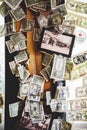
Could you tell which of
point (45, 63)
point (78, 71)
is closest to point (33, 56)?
point (45, 63)


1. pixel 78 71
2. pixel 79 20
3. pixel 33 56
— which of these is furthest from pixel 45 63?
pixel 79 20

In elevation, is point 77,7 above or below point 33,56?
above

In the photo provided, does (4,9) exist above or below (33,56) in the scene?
above

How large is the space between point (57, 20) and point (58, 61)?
21 centimetres

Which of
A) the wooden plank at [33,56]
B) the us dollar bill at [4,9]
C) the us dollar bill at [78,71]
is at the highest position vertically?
the us dollar bill at [4,9]

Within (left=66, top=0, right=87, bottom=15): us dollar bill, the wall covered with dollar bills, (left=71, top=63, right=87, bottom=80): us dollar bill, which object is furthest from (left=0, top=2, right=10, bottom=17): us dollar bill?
(left=71, top=63, right=87, bottom=80): us dollar bill

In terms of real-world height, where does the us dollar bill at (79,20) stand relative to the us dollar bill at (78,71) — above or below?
above

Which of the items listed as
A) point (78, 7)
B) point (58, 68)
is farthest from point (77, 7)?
point (58, 68)

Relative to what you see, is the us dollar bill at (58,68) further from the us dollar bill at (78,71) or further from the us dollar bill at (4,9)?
the us dollar bill at (4,9)

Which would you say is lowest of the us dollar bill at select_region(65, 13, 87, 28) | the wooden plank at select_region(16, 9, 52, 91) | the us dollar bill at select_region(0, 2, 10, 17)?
the wooden plank at select_region(16, 9, 52, 91)

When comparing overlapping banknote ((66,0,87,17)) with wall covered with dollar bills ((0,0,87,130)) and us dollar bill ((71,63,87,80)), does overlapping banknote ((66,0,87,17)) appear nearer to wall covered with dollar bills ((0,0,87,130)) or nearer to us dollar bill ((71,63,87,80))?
wall covered with dollar bills ((0,0,87,130))

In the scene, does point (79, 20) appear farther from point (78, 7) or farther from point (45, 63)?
point (45, 63)

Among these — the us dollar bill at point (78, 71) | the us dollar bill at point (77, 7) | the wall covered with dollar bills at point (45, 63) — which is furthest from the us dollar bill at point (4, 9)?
the us dollar bill at point (78, 71)

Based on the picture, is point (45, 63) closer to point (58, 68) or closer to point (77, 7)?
point (58, 68)
